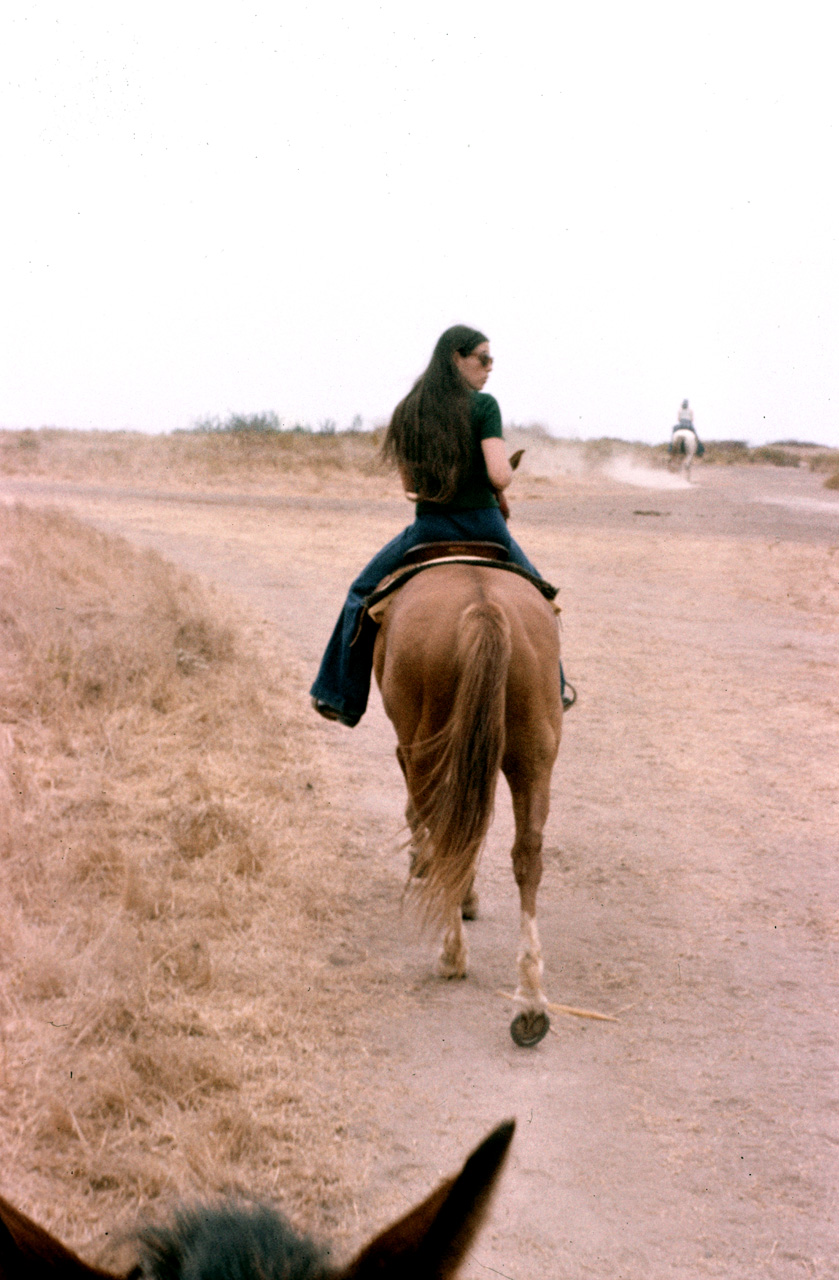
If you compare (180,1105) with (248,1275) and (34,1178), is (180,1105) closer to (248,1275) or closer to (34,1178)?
(34,1178)

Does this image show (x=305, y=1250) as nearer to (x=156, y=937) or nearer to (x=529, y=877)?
(x=529, y=877)

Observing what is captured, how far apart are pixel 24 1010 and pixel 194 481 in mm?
38793

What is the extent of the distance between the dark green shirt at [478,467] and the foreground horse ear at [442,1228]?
369 cm

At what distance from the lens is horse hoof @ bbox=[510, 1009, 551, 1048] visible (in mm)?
3764

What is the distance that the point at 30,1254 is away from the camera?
39.3 inches

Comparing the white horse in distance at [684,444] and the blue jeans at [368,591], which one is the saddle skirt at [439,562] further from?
the white horse in distance at [684,444]

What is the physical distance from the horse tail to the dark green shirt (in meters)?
0.83

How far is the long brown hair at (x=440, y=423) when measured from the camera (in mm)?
4422

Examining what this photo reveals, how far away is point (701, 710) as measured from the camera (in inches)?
348

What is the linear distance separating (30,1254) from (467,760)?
280 centimetres

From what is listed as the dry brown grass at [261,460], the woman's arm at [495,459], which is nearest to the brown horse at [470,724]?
the woman's arm at [495,459]

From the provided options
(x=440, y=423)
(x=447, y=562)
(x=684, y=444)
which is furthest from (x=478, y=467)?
(x=684, y=444)

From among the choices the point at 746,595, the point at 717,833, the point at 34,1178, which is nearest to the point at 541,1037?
the point at 34,1178

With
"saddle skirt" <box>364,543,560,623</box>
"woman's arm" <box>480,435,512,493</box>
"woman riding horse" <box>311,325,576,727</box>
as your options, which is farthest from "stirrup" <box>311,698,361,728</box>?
"woman's arm" <box>480,435,512,493</box>
